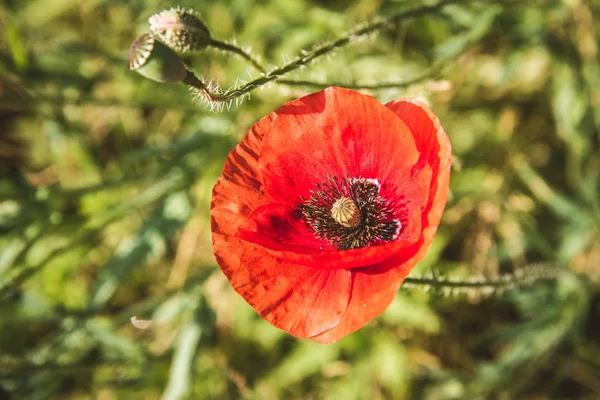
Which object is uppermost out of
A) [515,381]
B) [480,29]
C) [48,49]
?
[480,29]

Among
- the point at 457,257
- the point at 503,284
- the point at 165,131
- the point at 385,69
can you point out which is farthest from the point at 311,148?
the point at 165,131

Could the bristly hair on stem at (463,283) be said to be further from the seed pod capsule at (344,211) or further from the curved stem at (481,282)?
the seed pod capsule at (344,211)

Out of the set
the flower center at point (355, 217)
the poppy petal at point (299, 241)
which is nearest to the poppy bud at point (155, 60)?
the poppy petal at point (299, 241)

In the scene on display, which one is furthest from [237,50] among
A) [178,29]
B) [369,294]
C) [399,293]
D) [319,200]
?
[399,293]

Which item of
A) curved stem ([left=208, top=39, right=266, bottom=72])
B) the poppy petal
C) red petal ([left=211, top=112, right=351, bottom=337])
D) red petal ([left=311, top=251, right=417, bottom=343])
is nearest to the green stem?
curved stem ([left=208, top=39, right=266, bottom=72])

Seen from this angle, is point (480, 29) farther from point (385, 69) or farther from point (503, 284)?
point (503, 284)
